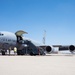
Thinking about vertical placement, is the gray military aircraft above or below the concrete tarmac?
above

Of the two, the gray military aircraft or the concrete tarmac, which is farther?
the gray military aircraft

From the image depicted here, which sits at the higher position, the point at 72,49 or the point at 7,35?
the point at 7,35

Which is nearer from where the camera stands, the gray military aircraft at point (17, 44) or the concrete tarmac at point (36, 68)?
the concrete tarmac at point (36, 68)

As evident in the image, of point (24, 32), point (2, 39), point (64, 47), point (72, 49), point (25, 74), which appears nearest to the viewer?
point (25, 74)

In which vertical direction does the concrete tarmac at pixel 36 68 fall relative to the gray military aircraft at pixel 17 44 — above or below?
below

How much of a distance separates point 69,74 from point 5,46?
927 inches

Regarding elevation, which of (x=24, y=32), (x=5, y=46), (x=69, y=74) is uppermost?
(x=24, y=32)

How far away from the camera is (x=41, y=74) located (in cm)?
683

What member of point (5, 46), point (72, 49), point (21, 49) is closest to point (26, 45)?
point (21, 49)

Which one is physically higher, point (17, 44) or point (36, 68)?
point (17, 44)

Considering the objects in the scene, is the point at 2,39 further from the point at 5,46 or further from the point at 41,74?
the point at 41,74

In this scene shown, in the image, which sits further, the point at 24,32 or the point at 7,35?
the point at 24,32

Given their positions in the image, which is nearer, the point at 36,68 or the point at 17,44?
the point at 36,68

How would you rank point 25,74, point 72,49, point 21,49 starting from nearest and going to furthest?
1. point 25,74
2. point 21,49
3. point 72,49
